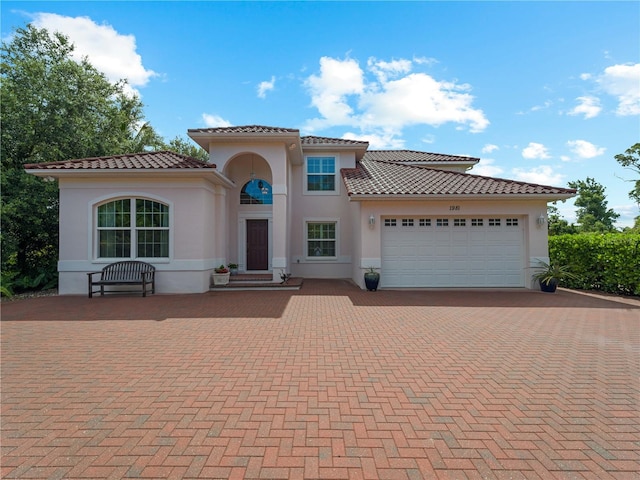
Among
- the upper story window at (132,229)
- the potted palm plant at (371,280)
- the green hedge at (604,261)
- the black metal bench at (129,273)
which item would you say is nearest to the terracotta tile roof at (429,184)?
the green hedge at (604,261)

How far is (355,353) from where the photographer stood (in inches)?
202

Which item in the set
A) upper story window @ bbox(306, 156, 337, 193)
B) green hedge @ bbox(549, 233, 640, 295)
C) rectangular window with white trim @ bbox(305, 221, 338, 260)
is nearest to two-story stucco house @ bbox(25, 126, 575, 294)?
upper story window @ bbox(306, 156, 337, 193)

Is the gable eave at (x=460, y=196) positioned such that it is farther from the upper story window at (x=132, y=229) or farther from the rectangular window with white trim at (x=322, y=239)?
the upper story window at (x=132, y=229)

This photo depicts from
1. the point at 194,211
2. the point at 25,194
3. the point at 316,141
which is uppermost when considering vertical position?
the point at 316,141

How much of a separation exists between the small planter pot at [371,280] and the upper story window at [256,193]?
19.7 feet

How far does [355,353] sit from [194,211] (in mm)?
8320

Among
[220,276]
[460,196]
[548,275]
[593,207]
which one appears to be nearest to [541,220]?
[548,275]

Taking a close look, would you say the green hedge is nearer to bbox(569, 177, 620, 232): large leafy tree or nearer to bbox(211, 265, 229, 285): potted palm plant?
bbox(211, 265, 229, 285): potted palm plant

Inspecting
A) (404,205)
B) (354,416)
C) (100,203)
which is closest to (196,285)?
(100,203)

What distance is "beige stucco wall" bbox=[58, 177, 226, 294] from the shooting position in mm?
10953

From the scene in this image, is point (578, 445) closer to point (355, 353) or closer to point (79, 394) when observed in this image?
point (355, 353)

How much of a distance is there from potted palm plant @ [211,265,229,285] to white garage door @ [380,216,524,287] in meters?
5.97

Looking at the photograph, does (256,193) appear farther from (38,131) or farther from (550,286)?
(550,286)

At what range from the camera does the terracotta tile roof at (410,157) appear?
18.3 m
